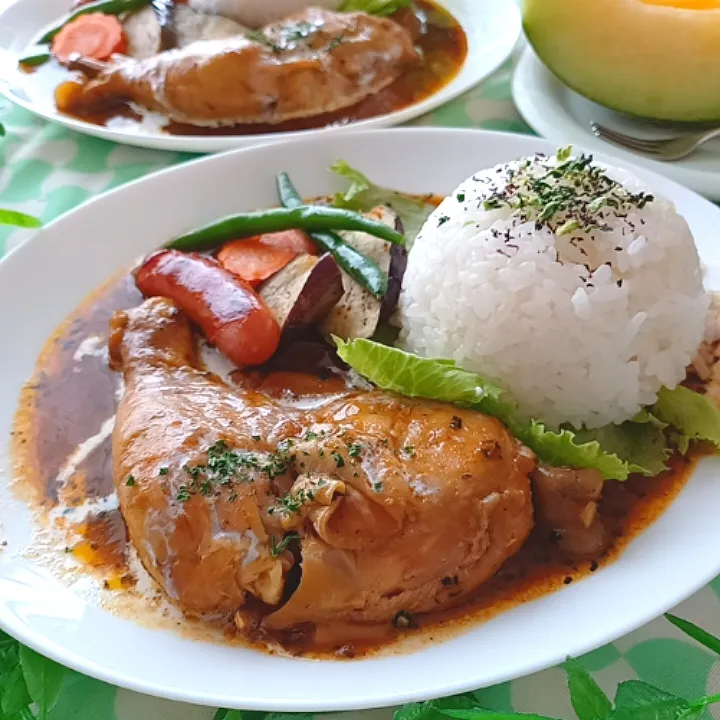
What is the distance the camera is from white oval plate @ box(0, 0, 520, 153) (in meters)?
3.63

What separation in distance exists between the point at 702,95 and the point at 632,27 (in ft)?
1.28

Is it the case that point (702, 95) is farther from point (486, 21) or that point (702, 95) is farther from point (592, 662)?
point (592, 662)

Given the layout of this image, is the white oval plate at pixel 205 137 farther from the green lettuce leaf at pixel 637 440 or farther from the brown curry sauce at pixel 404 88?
the green lettuce leaf at pixel 637 440

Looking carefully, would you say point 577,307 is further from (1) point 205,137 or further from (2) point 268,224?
(1) point 205,137

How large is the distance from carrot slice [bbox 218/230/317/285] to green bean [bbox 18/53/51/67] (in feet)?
6.90

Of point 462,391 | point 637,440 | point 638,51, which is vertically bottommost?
point 637,440

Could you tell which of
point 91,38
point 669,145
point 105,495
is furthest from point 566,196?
point 91,38

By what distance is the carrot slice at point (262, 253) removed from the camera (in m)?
2.96

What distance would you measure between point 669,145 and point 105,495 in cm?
259

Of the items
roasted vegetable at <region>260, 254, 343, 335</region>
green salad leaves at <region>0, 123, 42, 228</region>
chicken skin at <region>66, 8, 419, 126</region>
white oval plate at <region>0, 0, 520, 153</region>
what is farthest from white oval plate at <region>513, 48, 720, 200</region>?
green salad leaves at <region>0, 123, 42, 228</region>

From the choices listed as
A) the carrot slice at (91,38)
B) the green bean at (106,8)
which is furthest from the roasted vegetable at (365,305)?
the green bean at (106,8)

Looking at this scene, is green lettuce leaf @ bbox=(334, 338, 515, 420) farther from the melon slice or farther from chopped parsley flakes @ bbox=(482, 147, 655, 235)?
the melon slice

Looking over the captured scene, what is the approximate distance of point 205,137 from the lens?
12.1 ft

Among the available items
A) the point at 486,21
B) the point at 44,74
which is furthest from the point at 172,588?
the point at 486,21
